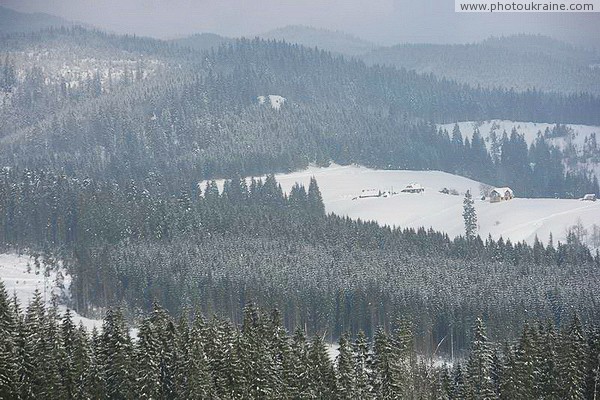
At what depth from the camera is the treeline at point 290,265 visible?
13662cm

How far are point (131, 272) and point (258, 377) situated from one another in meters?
84.0

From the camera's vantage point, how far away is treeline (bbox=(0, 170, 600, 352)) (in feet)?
448

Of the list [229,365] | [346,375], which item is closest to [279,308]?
[346,375]

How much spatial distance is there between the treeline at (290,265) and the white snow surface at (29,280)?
105 inches

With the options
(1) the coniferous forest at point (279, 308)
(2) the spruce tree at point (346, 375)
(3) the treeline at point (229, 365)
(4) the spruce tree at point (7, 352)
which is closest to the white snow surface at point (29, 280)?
(1) the coniferous forest at point (279, 308)

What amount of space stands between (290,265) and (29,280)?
43.1m

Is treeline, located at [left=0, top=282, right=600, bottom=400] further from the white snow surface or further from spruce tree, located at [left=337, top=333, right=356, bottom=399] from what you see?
the white snow surface

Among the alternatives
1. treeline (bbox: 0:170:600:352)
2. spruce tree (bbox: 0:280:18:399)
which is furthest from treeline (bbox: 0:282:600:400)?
treeline (bbox: 0:170:600:352)

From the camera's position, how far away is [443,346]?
5315 inches

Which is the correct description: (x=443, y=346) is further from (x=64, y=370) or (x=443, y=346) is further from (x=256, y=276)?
(x=64, y=370)

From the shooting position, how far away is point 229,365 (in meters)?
77.1

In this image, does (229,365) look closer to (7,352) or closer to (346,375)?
(346,375)

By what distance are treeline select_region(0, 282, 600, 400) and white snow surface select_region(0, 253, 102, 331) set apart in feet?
222

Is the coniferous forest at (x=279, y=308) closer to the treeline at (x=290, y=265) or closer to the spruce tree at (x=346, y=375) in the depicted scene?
the spruce tree at (x=346, y=375)
